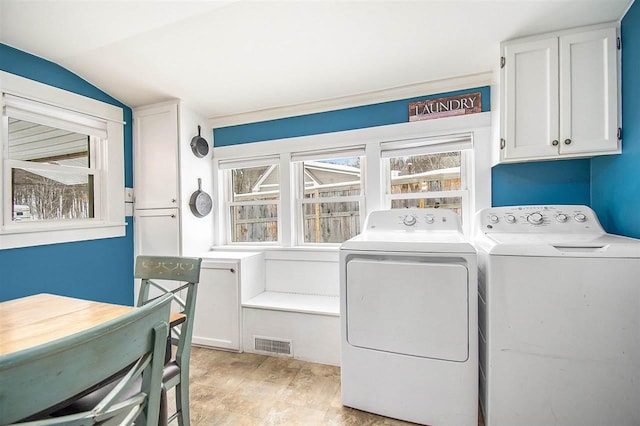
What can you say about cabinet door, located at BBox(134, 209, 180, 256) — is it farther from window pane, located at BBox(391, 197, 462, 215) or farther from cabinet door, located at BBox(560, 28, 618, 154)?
cabinet door, located at BBox(560, 28, 618, 154)

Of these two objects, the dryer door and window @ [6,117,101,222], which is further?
window @ [6,117,101,222]

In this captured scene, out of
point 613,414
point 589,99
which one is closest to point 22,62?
point 589,99

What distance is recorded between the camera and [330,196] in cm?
269

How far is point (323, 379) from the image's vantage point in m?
1.96

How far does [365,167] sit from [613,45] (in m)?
1.66

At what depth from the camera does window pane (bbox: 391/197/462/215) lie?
2.29 meters

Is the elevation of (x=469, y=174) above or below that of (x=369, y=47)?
below

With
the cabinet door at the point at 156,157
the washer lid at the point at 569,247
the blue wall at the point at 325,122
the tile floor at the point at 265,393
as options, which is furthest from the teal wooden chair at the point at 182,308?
the blue wall at the point at 325,122

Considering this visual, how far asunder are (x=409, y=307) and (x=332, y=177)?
1.53 meters

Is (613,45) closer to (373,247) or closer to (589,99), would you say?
(589,99)

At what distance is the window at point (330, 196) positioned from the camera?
2.60 metres

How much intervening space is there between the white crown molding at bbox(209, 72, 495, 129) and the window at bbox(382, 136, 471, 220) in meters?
0.41

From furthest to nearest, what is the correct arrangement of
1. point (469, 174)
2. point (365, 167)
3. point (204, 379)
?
point (365, 167)
point (469, 174)
point (204, 379)

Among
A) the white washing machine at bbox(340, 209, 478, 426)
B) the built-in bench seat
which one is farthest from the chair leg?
the built-in bench seat
